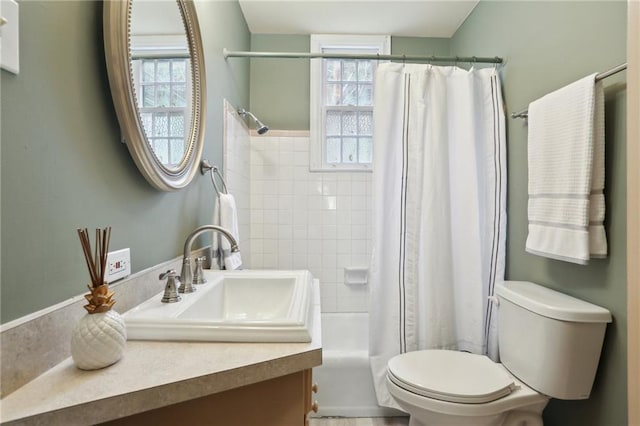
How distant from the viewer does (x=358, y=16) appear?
2430 mm

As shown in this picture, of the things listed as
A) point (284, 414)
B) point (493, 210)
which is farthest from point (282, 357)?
point (493, 210)

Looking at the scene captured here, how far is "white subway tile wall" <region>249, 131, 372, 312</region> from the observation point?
2680 millimetres

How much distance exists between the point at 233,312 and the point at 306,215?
1523 millimetres

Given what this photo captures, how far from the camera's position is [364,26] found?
2570 mm

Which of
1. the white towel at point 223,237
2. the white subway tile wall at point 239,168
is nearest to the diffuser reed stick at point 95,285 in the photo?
the white towel at point 223,237

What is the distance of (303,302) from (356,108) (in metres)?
2.18

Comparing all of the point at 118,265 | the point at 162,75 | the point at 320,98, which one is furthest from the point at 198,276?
the point at 320,98

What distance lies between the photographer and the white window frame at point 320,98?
8.77 feet

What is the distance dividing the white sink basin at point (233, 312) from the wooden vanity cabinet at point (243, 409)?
10 centimetres

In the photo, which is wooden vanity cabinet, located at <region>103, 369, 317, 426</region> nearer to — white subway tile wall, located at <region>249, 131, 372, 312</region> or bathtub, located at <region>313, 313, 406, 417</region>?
bathtub, located at <region>313, 313, 406, 417</region>

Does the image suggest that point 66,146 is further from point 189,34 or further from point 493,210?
point 493,210

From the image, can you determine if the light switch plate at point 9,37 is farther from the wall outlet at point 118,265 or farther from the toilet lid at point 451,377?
the toilet lid at point 451,377

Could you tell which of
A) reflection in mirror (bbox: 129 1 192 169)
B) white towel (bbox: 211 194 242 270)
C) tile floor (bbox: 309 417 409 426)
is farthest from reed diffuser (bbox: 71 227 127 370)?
tile floor (bbox: 309 417 409 426)

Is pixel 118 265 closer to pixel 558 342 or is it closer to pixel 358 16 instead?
pixel 558 342
